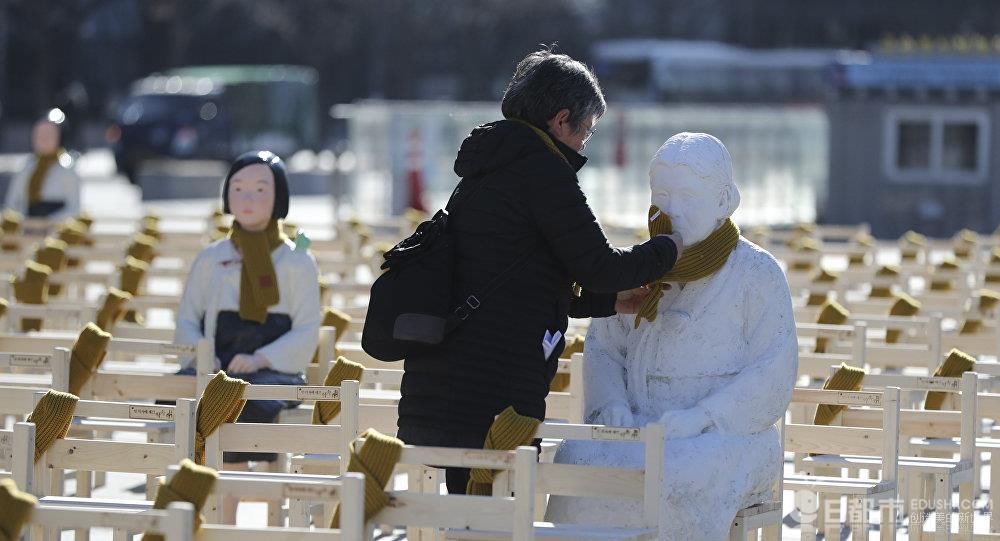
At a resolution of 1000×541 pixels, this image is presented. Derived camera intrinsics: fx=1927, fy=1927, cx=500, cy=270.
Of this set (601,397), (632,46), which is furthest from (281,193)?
(632,46)

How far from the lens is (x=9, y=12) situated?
156 ft

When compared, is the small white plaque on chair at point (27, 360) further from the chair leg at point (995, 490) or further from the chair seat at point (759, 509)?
the chair leg at point (995, 490)

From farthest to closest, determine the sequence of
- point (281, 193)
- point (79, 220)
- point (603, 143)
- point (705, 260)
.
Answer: point (603, 143), point (79, 220), point (281, 193), point (705, 260)

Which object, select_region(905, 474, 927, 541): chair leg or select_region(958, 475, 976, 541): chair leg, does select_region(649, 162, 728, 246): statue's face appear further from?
select_region(958, 475, 976, 541): chair leg

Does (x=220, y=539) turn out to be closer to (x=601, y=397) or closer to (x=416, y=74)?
(x=601, y=397)

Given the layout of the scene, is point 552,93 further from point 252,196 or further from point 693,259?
point 252,196

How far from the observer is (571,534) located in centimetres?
491

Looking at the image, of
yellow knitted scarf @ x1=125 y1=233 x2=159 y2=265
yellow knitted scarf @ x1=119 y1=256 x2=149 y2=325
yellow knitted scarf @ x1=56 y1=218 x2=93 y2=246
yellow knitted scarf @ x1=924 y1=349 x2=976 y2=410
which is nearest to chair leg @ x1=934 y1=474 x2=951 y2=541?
yellow knitted scarf @ x1=924 y1=349 x2=976 y2=410

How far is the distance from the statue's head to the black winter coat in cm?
23

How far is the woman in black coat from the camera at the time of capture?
5.09m

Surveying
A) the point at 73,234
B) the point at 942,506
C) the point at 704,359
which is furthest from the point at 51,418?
the point at 73,234

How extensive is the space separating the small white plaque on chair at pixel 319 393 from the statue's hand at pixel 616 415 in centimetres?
98

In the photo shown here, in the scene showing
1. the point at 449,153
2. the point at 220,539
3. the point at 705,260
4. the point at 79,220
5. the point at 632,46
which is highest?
the point at 632,46

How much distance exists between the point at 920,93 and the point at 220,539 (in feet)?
66.3
